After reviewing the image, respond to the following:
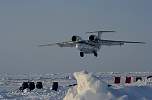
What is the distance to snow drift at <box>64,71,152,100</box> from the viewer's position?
862 centimetres

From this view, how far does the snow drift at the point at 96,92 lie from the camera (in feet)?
28.3

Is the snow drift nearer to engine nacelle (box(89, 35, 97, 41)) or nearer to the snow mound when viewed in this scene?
the snow mound

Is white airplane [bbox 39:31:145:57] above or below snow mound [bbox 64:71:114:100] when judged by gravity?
above

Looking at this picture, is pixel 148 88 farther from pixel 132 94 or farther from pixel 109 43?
pixel 109 43

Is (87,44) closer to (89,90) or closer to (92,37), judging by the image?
(92,37)

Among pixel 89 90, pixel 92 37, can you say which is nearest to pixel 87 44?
pixel 92 37

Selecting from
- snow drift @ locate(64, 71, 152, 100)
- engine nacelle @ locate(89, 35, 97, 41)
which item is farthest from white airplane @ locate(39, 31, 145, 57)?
snow drift @ locate(64, 71, 152, 100)

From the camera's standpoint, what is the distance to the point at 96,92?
8.73m

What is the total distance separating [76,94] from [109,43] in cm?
5835

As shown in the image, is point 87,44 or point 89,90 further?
point 87,44

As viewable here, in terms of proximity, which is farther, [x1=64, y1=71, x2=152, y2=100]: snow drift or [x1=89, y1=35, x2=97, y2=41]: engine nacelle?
[x1=89, y1=35, x2=97, y2=41]: engine nacelle

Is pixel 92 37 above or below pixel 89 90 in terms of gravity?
above

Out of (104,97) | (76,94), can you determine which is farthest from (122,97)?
(76,94)

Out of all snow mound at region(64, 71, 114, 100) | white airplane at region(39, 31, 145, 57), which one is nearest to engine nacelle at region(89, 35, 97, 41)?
white airplane at region(39, 31, 145, 57)
